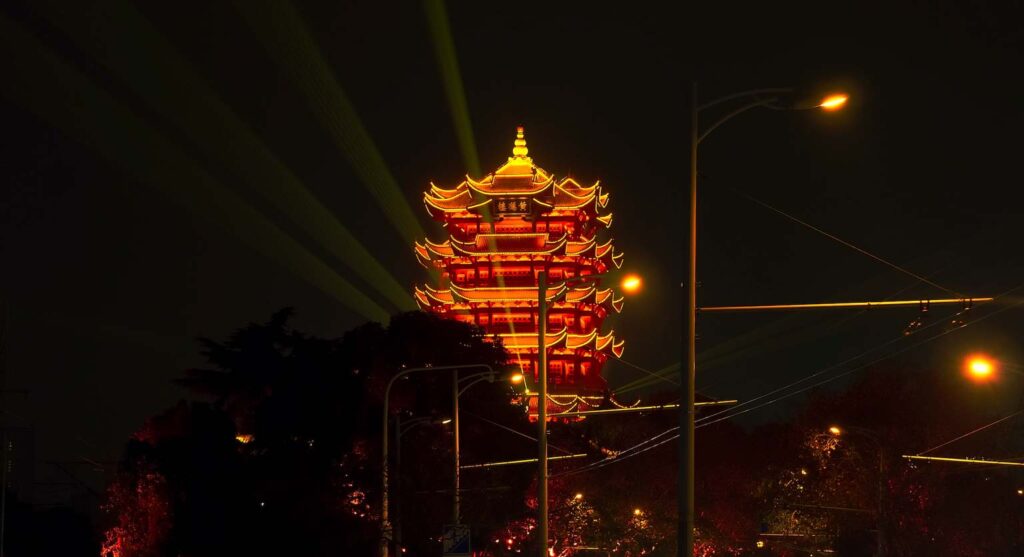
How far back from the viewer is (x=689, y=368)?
19188 mm

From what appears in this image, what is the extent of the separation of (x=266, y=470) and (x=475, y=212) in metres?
62.5

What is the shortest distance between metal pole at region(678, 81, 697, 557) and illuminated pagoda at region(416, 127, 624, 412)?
84459 millimetres

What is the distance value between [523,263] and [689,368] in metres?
89.9

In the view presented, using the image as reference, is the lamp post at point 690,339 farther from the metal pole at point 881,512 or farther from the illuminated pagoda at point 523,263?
the illuminated pagoda at point 523,263

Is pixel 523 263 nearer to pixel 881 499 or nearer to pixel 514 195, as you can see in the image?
pixel 514 195

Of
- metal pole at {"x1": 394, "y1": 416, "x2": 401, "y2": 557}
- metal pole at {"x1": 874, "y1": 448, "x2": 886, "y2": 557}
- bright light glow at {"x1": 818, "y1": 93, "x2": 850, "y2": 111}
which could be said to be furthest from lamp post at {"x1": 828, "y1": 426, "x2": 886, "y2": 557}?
bright light glow at {"x1": 818, "y1": 93, "x2": 850, "y2": 111}

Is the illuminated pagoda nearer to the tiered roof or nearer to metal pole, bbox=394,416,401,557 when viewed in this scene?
the tiered roof

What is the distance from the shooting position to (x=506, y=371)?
63656 mm

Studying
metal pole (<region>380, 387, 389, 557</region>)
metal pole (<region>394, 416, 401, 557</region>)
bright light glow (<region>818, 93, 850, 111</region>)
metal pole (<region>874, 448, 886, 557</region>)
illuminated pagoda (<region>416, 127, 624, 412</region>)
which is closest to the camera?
bright light glow (<region>818, 93, 850, 111</region>)

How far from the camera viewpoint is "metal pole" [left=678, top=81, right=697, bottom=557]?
1855 cm

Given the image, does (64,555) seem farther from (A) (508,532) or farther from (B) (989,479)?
(B) (989,479)

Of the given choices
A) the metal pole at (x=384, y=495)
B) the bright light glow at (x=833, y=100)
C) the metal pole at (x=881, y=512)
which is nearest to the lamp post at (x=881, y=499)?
the metal pole at (x=881, y=512)

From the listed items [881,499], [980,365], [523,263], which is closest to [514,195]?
[523,263]

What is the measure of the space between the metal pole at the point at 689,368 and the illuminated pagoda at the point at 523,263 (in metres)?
84.5
